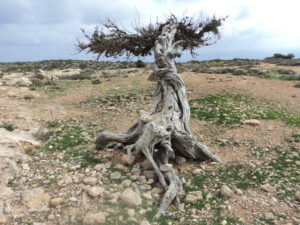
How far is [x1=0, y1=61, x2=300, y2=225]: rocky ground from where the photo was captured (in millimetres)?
4008

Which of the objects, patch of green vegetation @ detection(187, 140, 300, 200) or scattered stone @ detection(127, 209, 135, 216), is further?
patch of green vegetation @ detection(187, 140, 300, 200)

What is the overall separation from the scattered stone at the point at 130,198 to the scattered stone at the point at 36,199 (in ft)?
3.78

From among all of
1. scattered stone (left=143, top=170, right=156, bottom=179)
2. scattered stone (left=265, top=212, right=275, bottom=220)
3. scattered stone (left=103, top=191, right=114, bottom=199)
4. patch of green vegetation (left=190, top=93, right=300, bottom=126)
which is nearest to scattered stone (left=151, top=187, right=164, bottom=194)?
scattered stone (left=143, top=170, right=156, bottom=179)

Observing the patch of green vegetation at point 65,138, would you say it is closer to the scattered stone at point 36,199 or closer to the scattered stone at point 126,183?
the scattered stone at point 36,199

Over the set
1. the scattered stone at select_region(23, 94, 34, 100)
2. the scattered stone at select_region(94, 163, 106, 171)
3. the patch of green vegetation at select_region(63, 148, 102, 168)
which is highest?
the scattered stone at select_region(23, 94, 34, 100)

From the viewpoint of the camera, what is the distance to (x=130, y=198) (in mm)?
4160

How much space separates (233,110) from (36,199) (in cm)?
624

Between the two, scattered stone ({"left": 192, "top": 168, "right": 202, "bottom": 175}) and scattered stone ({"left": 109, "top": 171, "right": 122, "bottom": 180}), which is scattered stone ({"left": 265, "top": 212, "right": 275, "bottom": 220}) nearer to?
scattered stone ({"left": 192, "top": 168, "right": 202, "bottom": 175})

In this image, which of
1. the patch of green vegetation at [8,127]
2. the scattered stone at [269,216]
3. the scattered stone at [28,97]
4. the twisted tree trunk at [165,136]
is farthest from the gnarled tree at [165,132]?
the scattered stone at [28,97]

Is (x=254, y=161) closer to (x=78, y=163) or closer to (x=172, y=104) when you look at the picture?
(x=172, y=104)

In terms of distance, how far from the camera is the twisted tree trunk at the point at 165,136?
15.6ft

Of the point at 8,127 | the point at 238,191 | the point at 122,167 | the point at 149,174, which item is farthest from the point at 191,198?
the point at 8,127

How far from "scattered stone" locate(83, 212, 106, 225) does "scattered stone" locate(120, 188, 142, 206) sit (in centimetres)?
44

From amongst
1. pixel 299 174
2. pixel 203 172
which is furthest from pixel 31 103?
pixel 299 174
